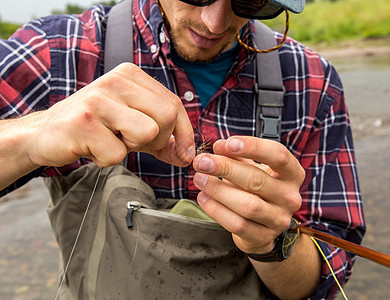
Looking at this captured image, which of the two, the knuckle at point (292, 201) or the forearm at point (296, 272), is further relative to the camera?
the forearm at point (296, 272)

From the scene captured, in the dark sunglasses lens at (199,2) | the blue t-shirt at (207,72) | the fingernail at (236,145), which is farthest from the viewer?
the blue t-shirt at (207,72)

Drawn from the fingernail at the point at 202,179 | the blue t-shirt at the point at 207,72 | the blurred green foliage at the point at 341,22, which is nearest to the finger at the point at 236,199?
the fingernail at the point at 202,179

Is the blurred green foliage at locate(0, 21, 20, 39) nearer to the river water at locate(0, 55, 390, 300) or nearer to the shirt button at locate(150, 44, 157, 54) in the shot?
the river water at locate(0, 55, 390, 300)

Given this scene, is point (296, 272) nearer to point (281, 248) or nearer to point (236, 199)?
point (281, 248)

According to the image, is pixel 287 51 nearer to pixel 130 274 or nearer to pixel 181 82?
pixel 181 82

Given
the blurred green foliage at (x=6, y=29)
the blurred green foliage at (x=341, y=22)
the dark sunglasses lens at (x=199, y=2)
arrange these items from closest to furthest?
the dark sunglasses lens at (x=199, y=2), the blurred green foliage at (x=6, y=29), the blurred green foliage at (x=341, y=22)

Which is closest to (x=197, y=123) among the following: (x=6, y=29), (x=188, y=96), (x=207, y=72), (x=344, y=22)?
(x=188, y=96)

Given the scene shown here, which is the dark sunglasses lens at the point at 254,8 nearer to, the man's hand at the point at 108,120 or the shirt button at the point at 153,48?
the shirt button at the point at 153,48

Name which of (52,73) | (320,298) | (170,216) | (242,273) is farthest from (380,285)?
(52,73)

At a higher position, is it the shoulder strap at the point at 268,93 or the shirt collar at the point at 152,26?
the shirt collar at the point at 152,26

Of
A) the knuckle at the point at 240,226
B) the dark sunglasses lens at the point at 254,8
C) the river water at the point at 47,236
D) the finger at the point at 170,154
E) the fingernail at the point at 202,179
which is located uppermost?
the dark sunglasses lens at the point at 254,8
